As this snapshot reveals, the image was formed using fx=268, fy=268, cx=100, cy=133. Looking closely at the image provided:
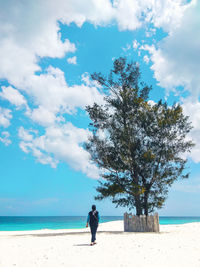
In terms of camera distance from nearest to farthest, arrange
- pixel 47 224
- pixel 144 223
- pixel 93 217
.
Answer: pixel 93 217, pixel 144 223, pixel 47 224

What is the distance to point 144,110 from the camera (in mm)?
23703

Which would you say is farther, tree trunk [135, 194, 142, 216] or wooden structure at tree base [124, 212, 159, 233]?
tree trunk [135, 194, 142, 216]

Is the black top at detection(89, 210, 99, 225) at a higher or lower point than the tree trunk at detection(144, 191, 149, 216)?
lower

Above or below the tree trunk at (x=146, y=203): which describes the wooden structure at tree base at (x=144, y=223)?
below

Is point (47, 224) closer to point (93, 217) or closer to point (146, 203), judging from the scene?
point (146, 203)

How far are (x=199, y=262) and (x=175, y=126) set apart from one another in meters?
15.0

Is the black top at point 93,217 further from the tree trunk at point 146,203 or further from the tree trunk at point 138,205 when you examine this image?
the tree trunk at point 146,203

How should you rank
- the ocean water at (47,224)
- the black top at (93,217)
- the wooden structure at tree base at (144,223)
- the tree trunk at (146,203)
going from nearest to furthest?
the black top at (93,217) < the wooden structure at tree base at (144,223) < the tree trunk at (146,203) < the ocean water at (47,224)

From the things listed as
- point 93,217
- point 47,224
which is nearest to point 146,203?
point 93,217

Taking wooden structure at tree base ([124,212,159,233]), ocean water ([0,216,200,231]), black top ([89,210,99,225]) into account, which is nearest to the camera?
black top ([89,210,99,225])

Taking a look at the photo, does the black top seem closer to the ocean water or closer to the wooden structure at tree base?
the wooden structure at tree base

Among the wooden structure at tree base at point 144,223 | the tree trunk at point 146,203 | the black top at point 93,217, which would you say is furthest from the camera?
the tree trunk at point 146,203

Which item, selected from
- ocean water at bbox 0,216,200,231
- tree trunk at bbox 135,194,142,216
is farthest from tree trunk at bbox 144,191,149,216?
ocean water at bbox 0,216,200,231

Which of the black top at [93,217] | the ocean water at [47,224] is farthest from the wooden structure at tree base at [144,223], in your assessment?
the ocean water at [47,224]
